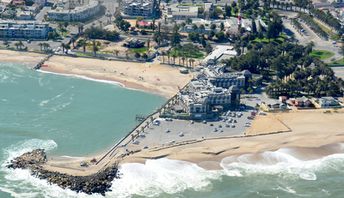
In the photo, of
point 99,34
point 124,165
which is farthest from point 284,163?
point 99,34

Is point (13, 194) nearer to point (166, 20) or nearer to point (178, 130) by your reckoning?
point (178, 130)

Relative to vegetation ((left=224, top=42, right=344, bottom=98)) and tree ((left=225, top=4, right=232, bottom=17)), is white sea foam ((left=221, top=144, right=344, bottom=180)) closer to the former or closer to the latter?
vegetation ((left=224, top=42, right=344, bottom=98))

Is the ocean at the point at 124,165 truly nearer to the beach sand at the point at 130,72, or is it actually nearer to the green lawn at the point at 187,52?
the beach sand at the point at 130,72

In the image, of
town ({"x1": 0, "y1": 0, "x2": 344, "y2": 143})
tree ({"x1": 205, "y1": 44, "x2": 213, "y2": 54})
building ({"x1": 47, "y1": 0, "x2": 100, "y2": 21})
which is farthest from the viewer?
building ({"x1": 47, "y1": 0, "x2": 100, "y2": 21})

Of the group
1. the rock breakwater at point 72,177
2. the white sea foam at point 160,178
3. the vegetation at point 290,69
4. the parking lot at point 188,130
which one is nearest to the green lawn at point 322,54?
the vegetation at point 290,69

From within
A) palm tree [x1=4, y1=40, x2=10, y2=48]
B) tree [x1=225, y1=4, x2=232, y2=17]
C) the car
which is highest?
tree [x1=225, y1=4, x2=232, y2=17]

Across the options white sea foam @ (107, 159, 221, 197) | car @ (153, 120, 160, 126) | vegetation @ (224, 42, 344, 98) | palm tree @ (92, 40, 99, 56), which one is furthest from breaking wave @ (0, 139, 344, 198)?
palm tree @ (92, 40, 99, 56)

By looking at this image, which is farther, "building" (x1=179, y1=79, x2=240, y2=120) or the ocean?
"building" (x1=179, y1=79, x2=240, y2=120)

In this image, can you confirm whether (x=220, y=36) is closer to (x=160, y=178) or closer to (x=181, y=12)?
(x=181, y=12)
